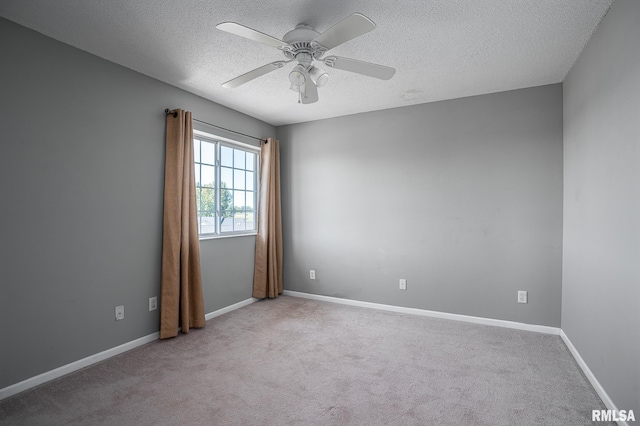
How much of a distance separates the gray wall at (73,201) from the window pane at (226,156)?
81 centimetres

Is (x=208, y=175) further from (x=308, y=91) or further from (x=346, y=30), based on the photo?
(x=346, y=30)

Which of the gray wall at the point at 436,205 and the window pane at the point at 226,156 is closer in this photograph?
the gray wall at the point at 436,205

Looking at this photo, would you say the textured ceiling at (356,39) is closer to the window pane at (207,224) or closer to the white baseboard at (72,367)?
the window pane at (207,224)

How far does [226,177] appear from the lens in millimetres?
4008

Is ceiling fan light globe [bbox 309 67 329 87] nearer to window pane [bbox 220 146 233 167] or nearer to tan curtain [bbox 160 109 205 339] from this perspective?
tan curtain [bbox 160 109 205 339]

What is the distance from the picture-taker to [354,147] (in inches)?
167

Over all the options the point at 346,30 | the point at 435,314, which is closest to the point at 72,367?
the point at 346,30

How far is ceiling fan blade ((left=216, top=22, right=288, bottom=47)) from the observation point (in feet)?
5.49

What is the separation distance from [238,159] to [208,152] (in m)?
0.50

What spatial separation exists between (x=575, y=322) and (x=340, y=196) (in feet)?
8.97

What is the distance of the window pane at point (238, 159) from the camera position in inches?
164

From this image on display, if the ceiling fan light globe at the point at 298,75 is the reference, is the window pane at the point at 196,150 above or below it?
below

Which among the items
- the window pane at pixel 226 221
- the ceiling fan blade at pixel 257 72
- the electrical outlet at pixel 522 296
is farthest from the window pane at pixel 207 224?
the electrical outlet at pixel 522 296

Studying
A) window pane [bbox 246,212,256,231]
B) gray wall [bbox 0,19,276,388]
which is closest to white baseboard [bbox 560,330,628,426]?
gray wall [bbox 0,19,276,388]
